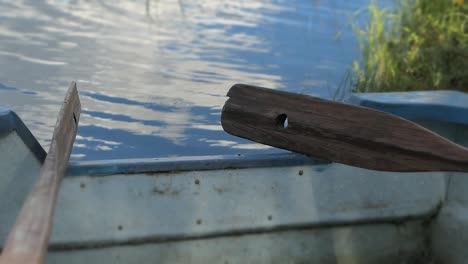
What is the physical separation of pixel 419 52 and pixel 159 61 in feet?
5.94

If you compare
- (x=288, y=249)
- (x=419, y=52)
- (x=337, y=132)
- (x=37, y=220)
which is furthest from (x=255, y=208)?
(x=419, y=52)

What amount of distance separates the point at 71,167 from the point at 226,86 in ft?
10.5

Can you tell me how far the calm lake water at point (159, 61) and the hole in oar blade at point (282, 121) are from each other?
156 centimetres

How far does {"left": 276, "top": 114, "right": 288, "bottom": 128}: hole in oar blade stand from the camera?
2.19m

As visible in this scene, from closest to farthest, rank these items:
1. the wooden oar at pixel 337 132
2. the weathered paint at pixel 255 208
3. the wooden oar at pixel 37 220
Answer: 1. the wooden oar at pixel 37 220
2. the wooden oar at pixel 337 132
3. the weathered paint at pixel 255 208

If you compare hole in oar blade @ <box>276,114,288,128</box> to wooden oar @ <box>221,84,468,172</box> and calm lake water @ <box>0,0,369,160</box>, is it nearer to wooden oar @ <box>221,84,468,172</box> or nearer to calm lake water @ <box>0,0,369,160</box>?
wooden oar @ <box>221,84,468,172</box>

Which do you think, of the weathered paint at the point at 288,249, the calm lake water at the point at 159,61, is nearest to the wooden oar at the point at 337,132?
the weathered paint at the point at 288,249

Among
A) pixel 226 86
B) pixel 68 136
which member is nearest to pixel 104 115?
pixel 226 86

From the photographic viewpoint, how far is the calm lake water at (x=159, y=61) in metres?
4.14

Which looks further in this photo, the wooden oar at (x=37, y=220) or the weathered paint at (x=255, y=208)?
the weathered paint at (x=255, y=208)

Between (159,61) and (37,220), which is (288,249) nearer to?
(37,220)

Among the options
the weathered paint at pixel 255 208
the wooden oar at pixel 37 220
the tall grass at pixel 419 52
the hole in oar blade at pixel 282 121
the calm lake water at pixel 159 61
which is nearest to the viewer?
the wooden oar at pixel 37 220

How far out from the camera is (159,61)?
5719 mm

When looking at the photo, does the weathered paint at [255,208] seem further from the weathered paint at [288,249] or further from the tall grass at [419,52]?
the tall grass at [419,52]
